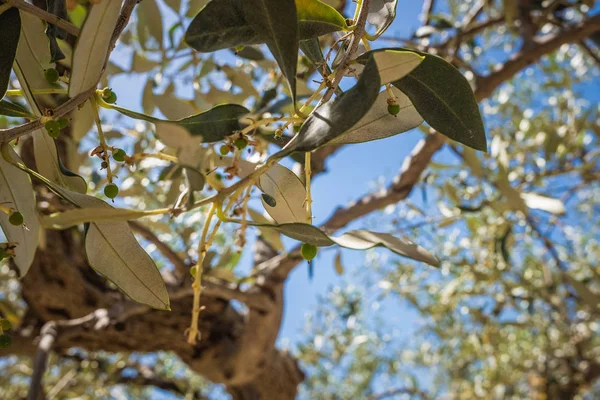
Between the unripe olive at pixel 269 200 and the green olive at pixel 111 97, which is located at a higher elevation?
the green olive at pixel 111 97

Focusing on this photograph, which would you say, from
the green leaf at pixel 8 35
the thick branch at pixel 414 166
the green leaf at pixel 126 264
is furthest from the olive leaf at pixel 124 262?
the thick branch at pixel 414 166

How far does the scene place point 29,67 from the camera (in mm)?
641

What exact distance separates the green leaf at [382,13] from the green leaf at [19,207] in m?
0.41

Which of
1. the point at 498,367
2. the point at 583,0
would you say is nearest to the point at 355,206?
the point at 583,0

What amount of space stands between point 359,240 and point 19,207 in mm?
371

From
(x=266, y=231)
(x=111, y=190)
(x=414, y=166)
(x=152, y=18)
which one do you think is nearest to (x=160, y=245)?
(x=266, y=231)

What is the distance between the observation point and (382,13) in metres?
0.65

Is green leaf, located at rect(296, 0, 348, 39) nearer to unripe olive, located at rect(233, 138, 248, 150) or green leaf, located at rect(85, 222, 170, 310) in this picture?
unripe olive, located at rect(233, 138, 248, 150)

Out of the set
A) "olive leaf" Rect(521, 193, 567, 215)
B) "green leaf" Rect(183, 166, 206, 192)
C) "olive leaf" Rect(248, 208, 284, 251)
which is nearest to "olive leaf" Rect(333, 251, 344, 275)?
"olive leaf" Rect(248, 208, 284, 251)

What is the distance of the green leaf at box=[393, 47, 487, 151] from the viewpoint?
556 mm

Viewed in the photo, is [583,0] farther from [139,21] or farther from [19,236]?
[19,236]

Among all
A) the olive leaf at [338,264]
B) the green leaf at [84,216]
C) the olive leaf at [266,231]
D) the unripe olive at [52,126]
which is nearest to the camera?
the green leaf at [84,216]

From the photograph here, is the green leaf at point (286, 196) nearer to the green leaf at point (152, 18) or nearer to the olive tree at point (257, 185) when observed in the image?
the olive tree at point (257, 185)

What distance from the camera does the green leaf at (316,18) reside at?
0.58 meters
